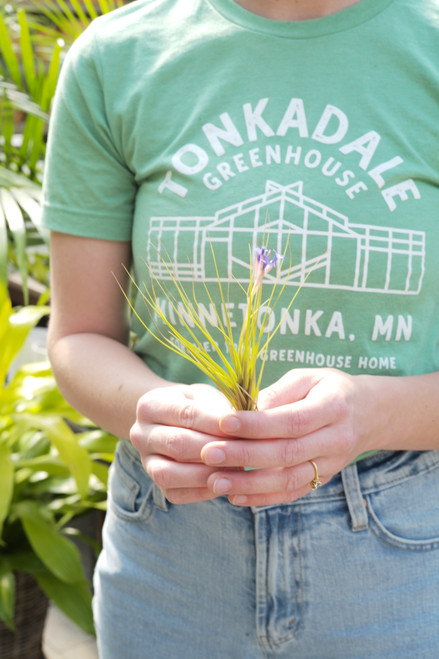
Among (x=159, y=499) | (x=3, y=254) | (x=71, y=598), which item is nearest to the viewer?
(x=159, y=499)

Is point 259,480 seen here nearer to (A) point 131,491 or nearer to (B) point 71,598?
(A) point 131,491

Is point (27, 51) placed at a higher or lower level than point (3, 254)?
higher

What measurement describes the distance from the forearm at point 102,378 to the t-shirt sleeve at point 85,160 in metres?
0.16

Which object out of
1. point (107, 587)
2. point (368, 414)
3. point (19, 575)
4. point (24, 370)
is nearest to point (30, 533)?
point (19, 575)

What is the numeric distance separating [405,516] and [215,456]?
33 centimetres

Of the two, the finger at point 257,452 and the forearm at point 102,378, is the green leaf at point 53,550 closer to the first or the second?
the forearm at point 102,378

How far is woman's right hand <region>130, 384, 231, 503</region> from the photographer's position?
793mm

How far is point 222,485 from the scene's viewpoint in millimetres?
780

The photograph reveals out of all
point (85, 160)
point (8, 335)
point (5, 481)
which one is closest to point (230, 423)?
point (85, 160)

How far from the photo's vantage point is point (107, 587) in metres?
1.07

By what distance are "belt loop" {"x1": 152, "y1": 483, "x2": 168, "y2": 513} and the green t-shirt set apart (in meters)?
0.16

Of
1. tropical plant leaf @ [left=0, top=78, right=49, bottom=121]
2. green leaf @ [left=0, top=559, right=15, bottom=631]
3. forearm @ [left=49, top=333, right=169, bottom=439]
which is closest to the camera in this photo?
forearm @ [left=49, top=333, right=169, bottom=439]

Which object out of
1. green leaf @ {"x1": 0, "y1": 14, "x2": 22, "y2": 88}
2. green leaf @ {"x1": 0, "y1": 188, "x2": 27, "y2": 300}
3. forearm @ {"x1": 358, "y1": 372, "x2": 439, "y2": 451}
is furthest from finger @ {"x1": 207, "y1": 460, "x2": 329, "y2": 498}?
green leaf @ {"x1": 0, "y1": 14, "x2": 22, "y2": 88}

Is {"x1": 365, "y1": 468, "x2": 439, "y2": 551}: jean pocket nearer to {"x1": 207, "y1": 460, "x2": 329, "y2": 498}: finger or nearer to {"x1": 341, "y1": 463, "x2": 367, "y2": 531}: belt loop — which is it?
{"x1": 341, "y1": 463, "x2": 367, "y2": 531}: belt loop
